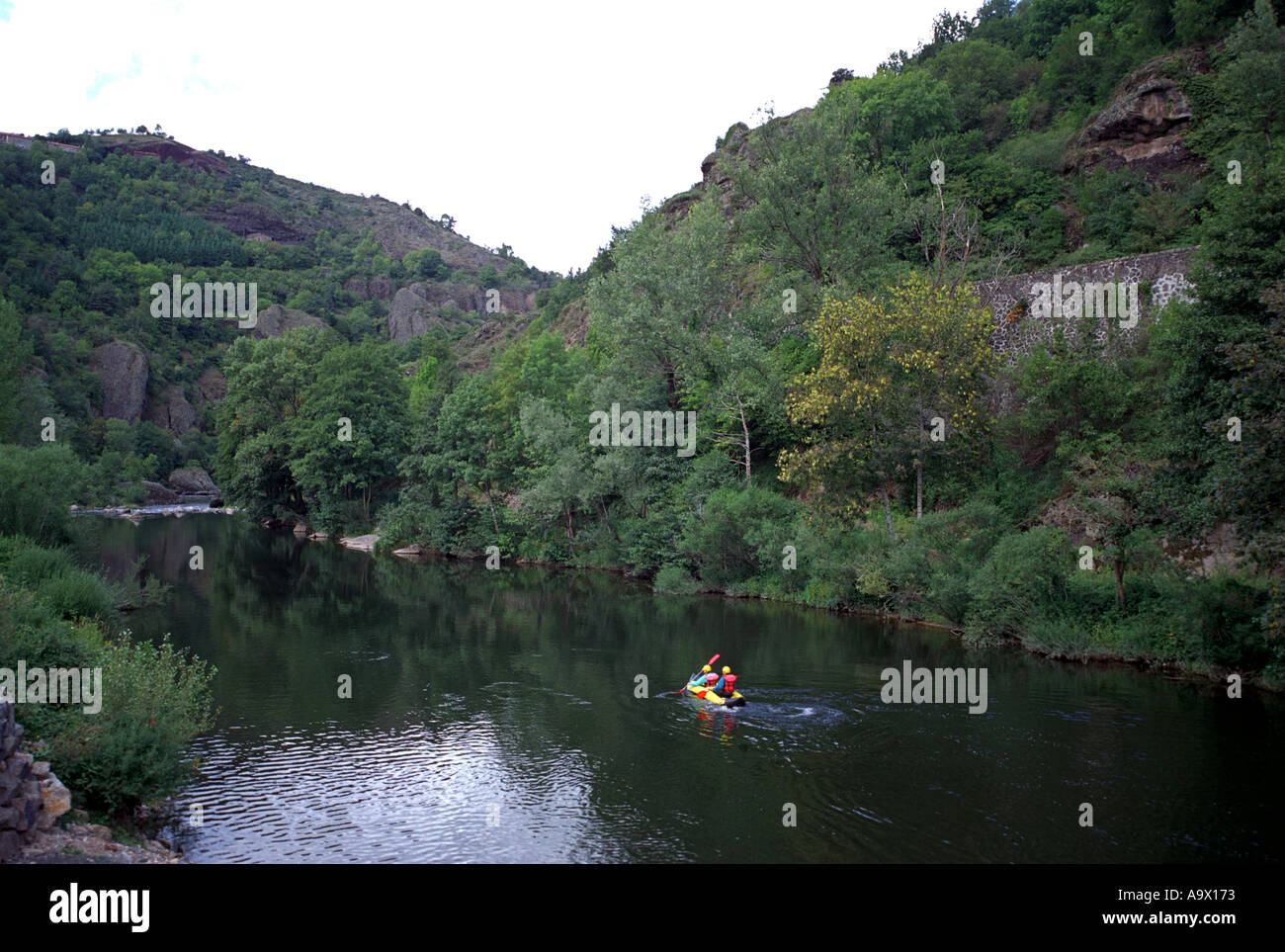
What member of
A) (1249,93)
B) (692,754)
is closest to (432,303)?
(1249,93)

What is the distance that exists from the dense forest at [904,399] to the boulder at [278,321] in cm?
6204

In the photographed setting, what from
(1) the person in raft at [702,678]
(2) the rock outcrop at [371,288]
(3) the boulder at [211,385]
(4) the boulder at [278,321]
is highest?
(2) the rock outcrop at [371,288]

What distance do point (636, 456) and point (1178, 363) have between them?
1044 inches

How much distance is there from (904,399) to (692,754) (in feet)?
65.4

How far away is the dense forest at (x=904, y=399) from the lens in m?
22.0

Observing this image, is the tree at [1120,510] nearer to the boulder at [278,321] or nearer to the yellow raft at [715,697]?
the yellow raft at [715,697]

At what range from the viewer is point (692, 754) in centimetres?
1812

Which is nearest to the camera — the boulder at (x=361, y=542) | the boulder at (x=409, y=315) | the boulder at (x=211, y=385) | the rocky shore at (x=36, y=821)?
the rocky shore at (x=36, y=821)

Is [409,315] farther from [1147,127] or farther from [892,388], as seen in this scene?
[892,388]

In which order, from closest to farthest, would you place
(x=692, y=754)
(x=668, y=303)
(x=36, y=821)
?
1. (x=36, y=821)
2. (x=692, y=754)
3. (x=668, y=303)

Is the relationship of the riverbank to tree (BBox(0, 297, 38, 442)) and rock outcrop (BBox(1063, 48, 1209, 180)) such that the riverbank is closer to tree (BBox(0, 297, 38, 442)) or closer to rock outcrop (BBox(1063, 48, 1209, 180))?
rock outcrop (BBox(1063, 48, 1209, 180))

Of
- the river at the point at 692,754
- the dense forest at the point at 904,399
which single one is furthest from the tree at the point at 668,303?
the river at the point at 692,754

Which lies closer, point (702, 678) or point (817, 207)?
point (702, 678)
